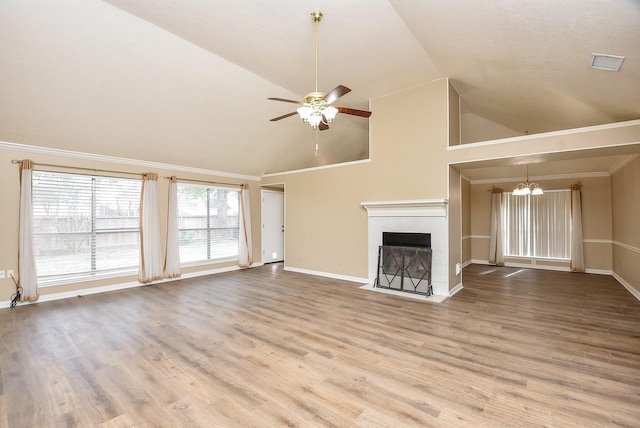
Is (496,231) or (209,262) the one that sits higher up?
(496,231)

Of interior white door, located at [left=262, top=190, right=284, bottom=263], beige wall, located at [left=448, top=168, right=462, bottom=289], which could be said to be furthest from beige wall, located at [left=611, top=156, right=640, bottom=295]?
interior white door, located at [left=262, top=190, right=284, bottom=263]

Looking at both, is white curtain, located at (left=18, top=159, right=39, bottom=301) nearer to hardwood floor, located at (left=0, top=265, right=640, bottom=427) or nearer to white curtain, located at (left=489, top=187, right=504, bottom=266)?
hardwood floor, located at (left=0, top=265, right=640, bottom=427)

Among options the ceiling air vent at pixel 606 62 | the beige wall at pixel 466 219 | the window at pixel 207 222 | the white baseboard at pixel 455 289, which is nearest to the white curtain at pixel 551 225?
the beige wall at pixel 466 219

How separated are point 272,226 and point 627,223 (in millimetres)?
7566

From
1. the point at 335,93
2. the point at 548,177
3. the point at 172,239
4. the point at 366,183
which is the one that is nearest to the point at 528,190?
the point at 548,177

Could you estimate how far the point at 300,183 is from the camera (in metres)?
6.65

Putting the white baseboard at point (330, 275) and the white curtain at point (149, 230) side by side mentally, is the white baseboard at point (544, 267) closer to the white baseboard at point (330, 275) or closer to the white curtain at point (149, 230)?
the white baseboard at point (330, 275)

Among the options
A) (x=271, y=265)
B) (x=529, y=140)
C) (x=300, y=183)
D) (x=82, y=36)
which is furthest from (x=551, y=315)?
(x=82, y=36)

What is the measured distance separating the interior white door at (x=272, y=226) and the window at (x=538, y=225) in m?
6.27

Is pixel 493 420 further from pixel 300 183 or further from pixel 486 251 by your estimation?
pixel 486 251

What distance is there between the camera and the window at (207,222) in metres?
6.33

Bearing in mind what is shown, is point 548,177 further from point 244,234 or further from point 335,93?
point 244,234

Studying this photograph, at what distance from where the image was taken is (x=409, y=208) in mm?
4867

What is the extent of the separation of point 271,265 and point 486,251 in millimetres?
6075
